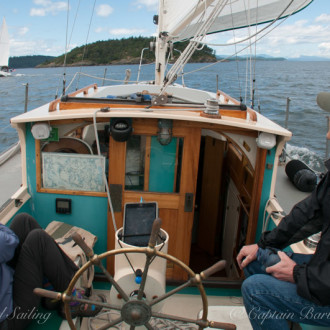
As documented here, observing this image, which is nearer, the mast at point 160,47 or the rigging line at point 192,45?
the rigging line at point 192,45

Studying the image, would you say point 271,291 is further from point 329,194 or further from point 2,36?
point 2,36

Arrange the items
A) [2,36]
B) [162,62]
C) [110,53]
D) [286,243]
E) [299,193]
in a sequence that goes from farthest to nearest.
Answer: [2,36] → [110,53] → [162,62] → [299,193] → [286,243]

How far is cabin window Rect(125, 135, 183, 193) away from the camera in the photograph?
137 inches

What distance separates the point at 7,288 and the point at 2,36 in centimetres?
4722

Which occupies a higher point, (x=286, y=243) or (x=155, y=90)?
(x=155, y=90)

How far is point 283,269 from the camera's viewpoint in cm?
199

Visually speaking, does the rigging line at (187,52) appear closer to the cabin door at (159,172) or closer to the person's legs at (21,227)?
the cabin door at (159,172)

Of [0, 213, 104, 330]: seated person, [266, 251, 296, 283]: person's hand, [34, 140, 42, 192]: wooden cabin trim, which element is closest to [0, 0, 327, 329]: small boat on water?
[34, 140, 42, 192]: wooden cabin trim

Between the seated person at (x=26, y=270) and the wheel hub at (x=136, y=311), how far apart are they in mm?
998

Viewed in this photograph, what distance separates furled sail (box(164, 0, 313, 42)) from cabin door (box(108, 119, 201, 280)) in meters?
1.33

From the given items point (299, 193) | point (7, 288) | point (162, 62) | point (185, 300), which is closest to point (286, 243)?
point (185, 300)

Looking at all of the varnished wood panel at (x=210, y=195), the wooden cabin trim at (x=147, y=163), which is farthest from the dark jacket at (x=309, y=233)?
the varnished wood panel at (x=210, y=195)

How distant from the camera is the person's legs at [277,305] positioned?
1.92 m

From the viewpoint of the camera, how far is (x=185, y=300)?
138 inches
